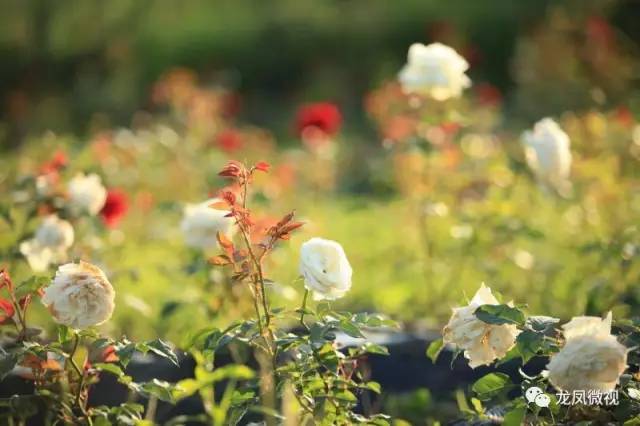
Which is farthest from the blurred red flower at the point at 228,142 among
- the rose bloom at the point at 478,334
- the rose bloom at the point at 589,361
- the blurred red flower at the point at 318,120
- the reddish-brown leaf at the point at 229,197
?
the rose bloom at the point at 589,361

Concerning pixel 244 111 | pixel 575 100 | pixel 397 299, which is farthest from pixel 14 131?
pixel 397 299

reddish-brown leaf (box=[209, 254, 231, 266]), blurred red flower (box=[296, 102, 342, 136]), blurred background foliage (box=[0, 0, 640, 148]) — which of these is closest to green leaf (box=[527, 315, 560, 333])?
reddish-brown leaf (box=[209, 254, 231, 266])

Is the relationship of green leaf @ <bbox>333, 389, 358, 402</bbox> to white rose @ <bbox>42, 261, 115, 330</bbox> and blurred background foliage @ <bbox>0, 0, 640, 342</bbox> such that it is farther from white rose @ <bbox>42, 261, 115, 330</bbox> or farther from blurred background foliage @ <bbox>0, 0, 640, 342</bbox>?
white rose @ <bbox>42, 261, 115, 330</bbox>

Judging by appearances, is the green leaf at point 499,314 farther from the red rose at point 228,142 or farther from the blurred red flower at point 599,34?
the blurred red flower at point 599,34

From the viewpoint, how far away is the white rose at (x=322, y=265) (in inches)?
84.1

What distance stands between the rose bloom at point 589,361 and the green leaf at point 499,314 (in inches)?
3.7

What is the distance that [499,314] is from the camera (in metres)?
2.05

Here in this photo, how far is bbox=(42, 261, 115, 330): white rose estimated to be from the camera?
2094mm

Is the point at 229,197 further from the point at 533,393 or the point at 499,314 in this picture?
the point at 533,393

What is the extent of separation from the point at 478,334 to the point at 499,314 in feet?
0.27

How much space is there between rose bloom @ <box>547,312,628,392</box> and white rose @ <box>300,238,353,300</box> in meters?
0.43

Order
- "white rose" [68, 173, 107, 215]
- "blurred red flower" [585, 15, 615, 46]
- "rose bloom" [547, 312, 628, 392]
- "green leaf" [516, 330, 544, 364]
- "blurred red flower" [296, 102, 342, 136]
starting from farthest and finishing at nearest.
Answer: "blurred red flower" [585, 15, 615, 46]
"blurred red flower" [296, 102, 342, 136]
"white rose" [68, 173, 107, 215]
"green leaf" [516, 330, 544, 364]
"rose bloom" [547, 312, 628, 392]

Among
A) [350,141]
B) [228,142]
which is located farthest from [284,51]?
[228,142]

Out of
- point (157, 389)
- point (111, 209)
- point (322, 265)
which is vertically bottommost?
point (157, 389)
